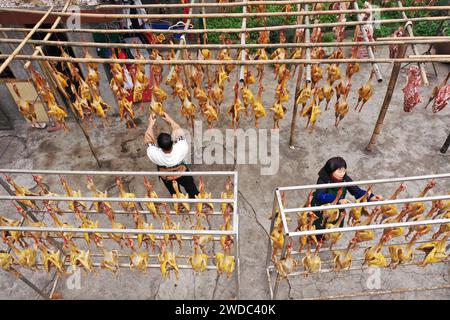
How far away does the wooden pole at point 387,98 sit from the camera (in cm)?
459

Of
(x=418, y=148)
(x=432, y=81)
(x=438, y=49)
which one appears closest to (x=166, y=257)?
(x=418, y=148)

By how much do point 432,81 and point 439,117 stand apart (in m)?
1.26

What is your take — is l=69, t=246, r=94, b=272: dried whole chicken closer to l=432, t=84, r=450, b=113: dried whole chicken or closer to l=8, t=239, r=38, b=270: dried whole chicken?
l=8, t=239, r=38, b=270: dried whole chicken

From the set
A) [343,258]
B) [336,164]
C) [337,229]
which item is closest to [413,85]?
Result: [336,164]

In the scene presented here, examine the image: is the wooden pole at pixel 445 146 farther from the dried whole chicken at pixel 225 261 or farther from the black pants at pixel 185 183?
the dried whole chicken at pixel 225 261

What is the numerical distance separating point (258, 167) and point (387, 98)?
2368mm

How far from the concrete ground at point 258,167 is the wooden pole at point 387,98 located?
0.27 metres

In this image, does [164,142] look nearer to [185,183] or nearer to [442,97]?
[185,183]

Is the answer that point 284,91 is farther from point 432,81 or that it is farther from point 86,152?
point 432,81

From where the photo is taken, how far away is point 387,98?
5.28 metres

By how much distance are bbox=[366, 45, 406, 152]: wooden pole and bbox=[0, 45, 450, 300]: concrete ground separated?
0.87 feet

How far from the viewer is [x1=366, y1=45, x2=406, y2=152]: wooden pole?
15.1 feet

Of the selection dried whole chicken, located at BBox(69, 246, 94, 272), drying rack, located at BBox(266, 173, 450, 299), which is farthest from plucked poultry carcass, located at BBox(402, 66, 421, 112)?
dried whole chicken, located at BBox(69, 246, 94, 272)
